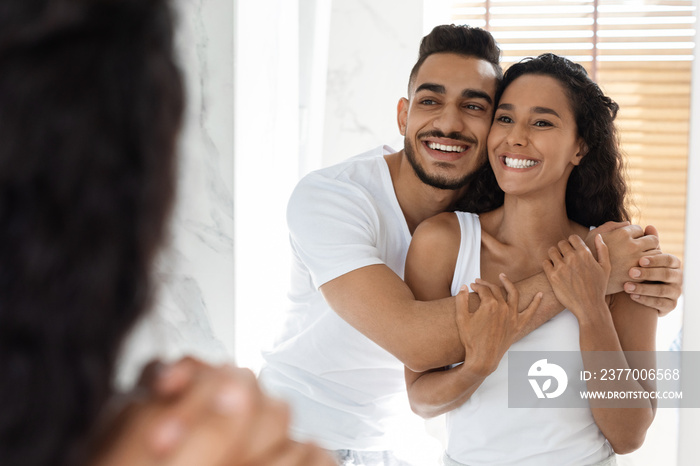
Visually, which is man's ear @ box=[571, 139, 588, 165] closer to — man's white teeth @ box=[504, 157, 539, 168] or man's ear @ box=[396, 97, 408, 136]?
man's white teeth @ box=[504, 157, 539, 168]

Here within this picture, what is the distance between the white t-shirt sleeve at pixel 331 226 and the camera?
56.9 inches

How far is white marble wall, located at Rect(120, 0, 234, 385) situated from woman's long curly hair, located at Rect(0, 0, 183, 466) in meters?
1.30

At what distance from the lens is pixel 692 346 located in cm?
159

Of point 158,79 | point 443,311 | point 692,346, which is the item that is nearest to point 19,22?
point 158,79

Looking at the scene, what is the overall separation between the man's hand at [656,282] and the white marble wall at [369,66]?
115cm

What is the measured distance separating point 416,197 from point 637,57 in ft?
5.73

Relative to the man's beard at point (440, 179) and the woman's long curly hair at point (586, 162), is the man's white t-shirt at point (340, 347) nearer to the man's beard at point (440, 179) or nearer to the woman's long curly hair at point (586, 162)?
the man's beard at point (440, 179)

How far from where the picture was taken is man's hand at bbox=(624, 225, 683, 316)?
1.42 m

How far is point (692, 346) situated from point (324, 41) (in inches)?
59.2

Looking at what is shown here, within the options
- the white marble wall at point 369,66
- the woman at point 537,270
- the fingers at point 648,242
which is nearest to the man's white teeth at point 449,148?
the woman at point 537,270

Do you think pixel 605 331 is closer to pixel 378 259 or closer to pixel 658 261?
pixel 658 261

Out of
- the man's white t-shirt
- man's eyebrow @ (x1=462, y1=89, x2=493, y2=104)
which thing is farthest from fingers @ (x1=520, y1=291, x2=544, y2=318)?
man's eyebrow @ (x1=462, y1=89, x2=493, y2=104)

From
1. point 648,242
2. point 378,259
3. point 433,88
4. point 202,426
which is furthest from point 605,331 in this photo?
point 202,426

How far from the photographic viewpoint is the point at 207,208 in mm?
1686
